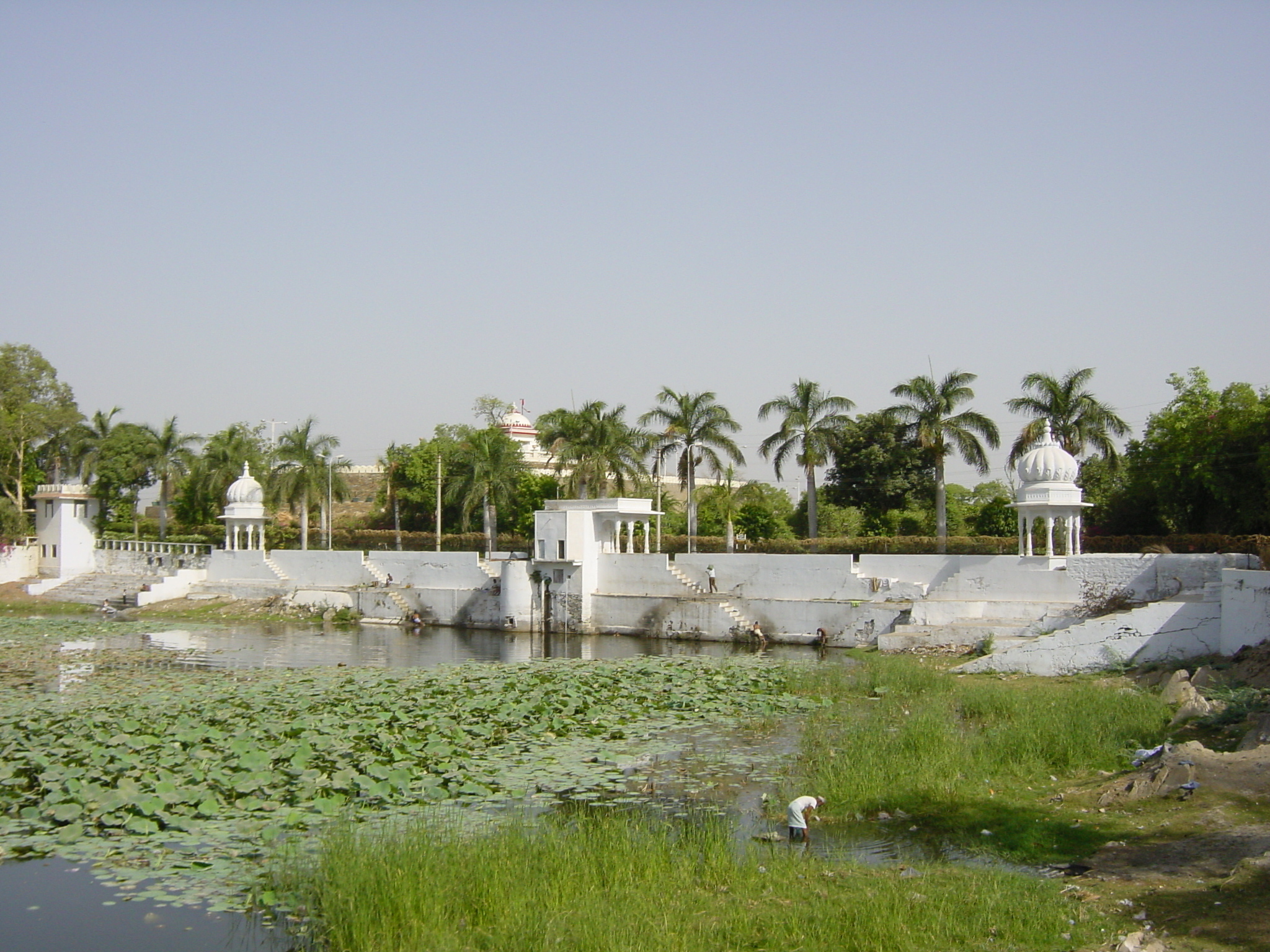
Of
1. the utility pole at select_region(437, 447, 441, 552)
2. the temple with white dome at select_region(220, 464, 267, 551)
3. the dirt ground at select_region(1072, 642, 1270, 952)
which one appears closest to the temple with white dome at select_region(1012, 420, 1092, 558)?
the dirt ground at select_region(1072, 642, 1270, 952)

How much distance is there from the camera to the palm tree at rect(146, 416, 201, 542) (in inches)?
2340

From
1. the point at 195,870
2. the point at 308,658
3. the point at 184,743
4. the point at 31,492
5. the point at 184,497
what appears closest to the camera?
the point at 195,870

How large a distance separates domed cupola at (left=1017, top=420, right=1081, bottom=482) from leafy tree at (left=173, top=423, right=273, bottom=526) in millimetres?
37873

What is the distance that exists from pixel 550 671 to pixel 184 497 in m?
48.0

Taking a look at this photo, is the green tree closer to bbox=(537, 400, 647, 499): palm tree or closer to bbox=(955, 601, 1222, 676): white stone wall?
bbox=(955, 601, 1222, 676): white stone wall

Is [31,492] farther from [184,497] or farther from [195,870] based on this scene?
[195,870]

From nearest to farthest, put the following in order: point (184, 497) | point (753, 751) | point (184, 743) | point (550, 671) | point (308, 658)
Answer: point (184, 743) < point (753, 751) < point (550, 671) < point (308, 658) < point (184, 497)

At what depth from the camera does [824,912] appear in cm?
1001

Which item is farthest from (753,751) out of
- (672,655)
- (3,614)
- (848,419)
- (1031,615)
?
(3,614)

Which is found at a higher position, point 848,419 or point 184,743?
point 848,419

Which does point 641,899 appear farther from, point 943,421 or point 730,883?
point 943,421

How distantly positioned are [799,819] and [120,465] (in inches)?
2171

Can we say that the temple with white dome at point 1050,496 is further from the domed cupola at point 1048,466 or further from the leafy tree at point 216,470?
the leafy tree at point 216,470

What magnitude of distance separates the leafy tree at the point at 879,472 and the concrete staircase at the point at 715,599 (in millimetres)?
13692
